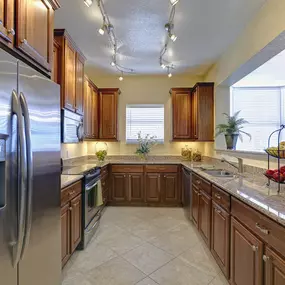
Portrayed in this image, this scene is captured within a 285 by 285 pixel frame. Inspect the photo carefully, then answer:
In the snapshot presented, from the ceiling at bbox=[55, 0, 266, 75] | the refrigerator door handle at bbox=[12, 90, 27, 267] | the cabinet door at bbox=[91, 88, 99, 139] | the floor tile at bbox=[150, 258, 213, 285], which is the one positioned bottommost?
the floor tile at bbox=[150, 258, 213, 285]

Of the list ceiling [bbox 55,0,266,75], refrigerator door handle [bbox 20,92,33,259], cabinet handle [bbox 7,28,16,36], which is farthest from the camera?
ceiling [bbox 55,0,266,75]

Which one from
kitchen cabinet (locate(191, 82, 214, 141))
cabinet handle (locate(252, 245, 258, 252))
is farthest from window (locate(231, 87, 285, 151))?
cabinet handle (locate(252, 245, 258, 252))

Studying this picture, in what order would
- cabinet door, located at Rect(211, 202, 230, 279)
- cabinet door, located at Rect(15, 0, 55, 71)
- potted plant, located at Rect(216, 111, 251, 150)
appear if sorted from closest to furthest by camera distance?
1. cabinet door, located at Rect(15, 0, 55, 71)
2. cabinet door, located at Rect(211, 202, 230, 279)
3. potted plant, located at Rect(216, 111, 251, 150)

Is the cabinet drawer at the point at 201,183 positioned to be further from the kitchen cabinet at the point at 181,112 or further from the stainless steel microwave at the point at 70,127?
the stainless steel microwave at the point at 70,127

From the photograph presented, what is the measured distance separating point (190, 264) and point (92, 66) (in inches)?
151

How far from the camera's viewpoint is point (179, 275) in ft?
7.14

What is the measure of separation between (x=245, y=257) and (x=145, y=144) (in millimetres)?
3557

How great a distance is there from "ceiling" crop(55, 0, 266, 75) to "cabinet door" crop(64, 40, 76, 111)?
37cm

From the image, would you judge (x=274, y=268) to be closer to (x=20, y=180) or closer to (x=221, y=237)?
(x=221, y=237)

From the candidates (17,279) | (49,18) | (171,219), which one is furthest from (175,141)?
(17,279)

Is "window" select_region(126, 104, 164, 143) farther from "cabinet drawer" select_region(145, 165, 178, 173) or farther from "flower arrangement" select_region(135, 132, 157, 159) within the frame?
"cabinet drawer" select_region(145, 165, 178, 173)

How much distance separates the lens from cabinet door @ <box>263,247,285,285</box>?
119 centimetres

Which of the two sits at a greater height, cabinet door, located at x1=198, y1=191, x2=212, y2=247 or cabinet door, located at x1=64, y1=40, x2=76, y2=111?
cabinet door, located at x1=64, y1=40, x2=76, y2=111

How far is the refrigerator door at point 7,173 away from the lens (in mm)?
1028
